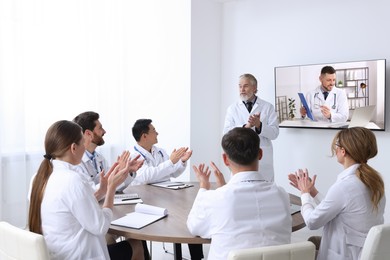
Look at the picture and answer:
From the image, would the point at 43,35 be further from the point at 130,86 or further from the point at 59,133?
the point at 59,133

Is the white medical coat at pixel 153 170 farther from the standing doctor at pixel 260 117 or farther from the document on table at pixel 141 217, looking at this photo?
the standing doctor at pixel 260 117

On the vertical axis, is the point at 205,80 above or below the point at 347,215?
above

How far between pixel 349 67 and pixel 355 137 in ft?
8.67

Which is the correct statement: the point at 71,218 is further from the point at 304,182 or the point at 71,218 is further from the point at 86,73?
→ the point at 86,73

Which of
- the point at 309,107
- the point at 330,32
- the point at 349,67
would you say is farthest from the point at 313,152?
the point at 330,32

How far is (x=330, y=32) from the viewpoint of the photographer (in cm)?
472

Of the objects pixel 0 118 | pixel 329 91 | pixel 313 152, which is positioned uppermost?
pixel 329 91

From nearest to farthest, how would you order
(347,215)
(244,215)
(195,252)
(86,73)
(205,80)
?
1. (244,215)
2. (347,215)
3. (195,252)
4. (86,73)
5. (205,80)

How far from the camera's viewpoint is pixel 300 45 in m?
4.98

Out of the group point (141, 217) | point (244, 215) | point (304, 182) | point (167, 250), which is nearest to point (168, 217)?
point (141, 217)

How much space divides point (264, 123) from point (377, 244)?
2583 millimetres

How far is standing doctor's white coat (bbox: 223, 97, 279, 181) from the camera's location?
14.3ft

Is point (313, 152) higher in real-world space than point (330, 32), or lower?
lower

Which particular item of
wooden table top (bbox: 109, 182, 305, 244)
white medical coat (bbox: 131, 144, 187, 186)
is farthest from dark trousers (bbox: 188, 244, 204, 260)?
white medical coat (bbox: 131, 144, 187, 186)
